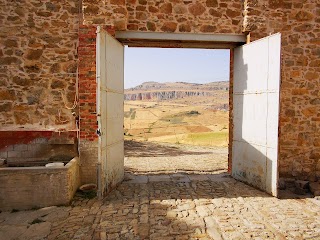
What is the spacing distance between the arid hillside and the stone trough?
12569mm

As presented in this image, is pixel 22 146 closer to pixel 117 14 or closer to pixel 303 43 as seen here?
pixel 117 14

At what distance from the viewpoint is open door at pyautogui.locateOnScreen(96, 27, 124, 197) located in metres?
4.88

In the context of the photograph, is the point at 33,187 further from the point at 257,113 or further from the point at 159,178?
the point at 257,113

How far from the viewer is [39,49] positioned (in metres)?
5.78

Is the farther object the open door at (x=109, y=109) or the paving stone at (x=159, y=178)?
the paving stone at (x=159, y=178)

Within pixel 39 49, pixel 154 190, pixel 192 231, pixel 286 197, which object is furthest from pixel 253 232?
pixel 39 49

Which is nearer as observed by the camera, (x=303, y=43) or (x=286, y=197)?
(x=286, y=197)

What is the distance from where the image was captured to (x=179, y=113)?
42969 millimetres

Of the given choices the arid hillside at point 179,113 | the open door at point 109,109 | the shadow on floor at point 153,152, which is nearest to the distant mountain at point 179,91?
the arid hillside at point 179,113

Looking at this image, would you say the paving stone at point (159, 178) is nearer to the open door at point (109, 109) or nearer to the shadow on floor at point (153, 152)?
the open door at point (109, 109)

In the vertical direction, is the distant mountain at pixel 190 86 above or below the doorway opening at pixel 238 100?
above

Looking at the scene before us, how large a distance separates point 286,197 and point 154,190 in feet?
8.89

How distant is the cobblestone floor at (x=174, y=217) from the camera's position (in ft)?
12.4

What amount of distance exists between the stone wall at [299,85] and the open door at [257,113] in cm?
91
